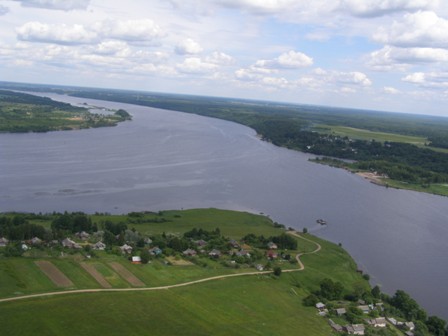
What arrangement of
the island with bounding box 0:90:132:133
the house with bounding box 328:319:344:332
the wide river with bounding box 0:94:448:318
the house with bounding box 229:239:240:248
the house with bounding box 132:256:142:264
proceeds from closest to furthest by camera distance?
Result: the house with bounding box 328:319:344:332 < the house with bounding box 132:256:142:264 < the house with bounding box 229:239:240:248 < the wide river with bounding box 0:94:448:318 < the island with bounding box 0:90:132:133

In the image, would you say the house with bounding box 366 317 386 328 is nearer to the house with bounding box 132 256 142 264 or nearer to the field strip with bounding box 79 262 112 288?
the house with bounding box 132 256 142 264

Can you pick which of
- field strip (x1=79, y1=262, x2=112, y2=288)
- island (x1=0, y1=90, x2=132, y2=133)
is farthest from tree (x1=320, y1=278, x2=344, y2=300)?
island (x1=0, y1=90, x2=132, y2=133)

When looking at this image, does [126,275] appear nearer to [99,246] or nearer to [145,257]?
[145,257]

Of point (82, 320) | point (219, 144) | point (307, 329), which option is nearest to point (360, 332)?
point (307, 329)

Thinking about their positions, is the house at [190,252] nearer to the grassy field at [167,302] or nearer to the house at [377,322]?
the grassy field at [167,302]

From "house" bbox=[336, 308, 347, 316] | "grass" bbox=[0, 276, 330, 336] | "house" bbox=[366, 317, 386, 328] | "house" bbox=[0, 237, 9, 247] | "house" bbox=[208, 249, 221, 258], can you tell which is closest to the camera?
"grass" bbox=[0, 276, 330, 336]

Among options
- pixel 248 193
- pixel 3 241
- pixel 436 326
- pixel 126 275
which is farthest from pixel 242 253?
pixel 248 193
